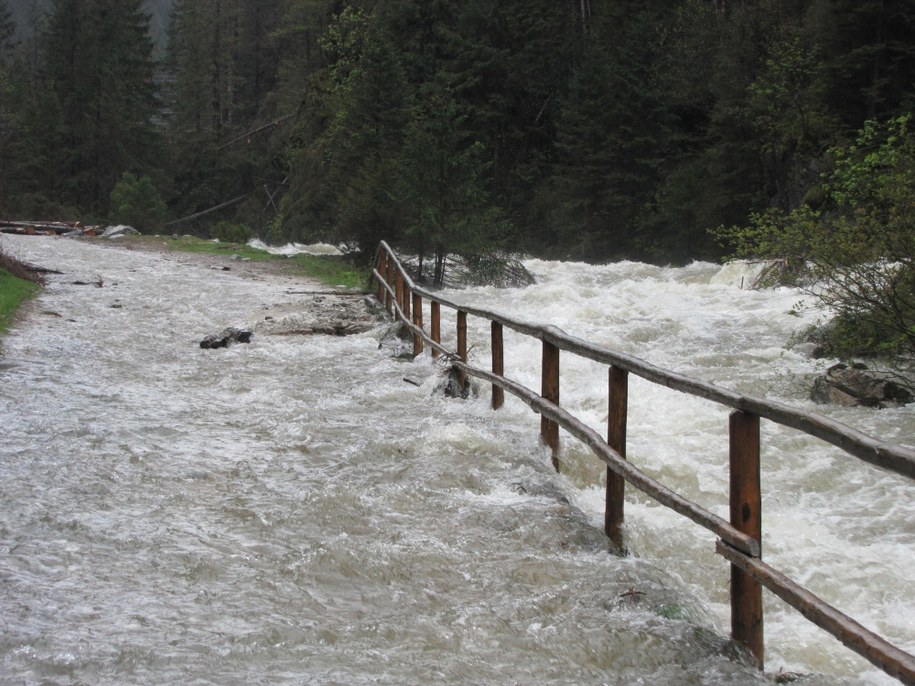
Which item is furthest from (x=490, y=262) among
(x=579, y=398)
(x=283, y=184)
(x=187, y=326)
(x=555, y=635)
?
(x=283, y=184)

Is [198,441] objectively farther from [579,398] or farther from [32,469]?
[579,398]

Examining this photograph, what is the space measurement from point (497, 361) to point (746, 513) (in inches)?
180

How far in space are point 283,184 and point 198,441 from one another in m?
54.6

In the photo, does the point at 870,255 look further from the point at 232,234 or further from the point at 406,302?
the point at 232,234

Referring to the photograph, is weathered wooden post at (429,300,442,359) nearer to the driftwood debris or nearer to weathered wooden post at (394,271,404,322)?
weathered wooden post at (394,271,404,322)

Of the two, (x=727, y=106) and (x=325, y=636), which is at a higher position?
(x=727, y=106)

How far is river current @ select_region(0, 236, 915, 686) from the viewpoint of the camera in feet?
12.2

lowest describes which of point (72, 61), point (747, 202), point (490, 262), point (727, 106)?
point (490, 262)

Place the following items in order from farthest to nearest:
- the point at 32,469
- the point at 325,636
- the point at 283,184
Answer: the point at 283,184, the point at 32,469, the point at 325,636

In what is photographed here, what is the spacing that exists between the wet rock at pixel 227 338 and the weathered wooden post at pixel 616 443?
26.5 ft

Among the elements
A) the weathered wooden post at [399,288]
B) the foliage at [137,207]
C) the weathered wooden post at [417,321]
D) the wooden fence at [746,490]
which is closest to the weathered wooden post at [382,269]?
the weathered wooden post at [399,288]

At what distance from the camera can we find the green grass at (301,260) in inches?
904

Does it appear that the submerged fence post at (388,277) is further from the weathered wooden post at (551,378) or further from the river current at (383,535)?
the weathered wooden post at (551,378)

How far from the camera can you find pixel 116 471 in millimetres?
6160
